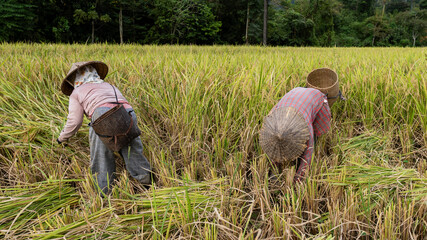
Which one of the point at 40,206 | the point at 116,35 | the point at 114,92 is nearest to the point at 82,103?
the point at 114,92

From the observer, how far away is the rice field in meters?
1.20

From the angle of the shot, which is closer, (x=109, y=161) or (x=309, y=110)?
(x=309, y=110)

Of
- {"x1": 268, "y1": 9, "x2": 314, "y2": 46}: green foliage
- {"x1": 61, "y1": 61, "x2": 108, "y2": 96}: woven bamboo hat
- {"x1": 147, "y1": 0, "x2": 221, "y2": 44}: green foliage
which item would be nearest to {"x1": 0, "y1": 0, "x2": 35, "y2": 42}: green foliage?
{"x1": 147, "y1": 0, "x2": 221, "y2": 44}: green foliage

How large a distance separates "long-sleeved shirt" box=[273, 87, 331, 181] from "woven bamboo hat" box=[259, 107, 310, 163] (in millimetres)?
58

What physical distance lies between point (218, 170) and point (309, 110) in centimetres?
64

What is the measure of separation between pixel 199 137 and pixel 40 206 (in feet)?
3.19

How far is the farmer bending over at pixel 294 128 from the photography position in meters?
1.28

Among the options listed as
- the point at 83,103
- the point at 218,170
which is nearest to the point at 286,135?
the point at 218,170

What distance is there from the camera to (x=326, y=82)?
1.74m

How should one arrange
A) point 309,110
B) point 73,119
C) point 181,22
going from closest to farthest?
point 309,110 < point 73,119 < point 181,22

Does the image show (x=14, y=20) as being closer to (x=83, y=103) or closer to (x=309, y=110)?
(x=83, y=103)

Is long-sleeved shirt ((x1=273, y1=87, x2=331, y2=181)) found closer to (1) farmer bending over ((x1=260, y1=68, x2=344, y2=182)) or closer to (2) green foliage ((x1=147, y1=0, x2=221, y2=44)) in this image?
(1) farmer bending over ((x1=260, y1=68, x2=344, y2=182))

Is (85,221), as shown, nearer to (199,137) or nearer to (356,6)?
(199,137)

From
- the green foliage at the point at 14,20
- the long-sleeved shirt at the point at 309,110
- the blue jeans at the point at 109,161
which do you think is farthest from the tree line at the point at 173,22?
the long-sleeved shirt at the point at 309,110
